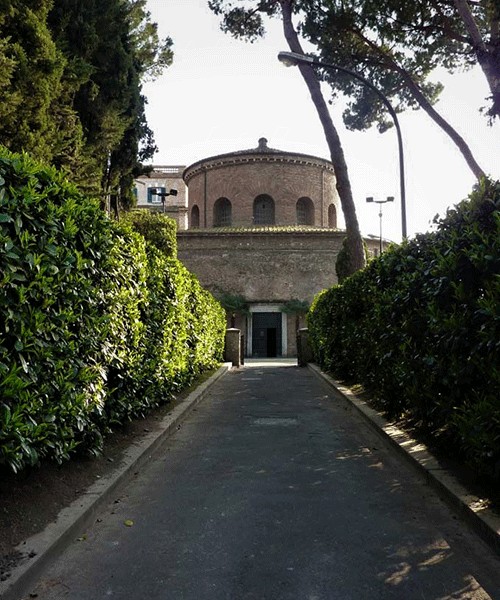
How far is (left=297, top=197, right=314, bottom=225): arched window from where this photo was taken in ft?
129

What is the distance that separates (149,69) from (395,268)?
17501mm

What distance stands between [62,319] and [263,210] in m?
35.9

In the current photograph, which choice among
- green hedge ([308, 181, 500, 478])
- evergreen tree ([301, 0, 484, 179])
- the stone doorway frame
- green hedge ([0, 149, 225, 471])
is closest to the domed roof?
the stone doorway frame

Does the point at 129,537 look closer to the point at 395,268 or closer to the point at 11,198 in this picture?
the point at 11,198

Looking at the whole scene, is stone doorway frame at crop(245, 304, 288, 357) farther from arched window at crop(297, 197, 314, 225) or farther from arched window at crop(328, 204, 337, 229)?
arched window at crop(328, 204, 337, 229)

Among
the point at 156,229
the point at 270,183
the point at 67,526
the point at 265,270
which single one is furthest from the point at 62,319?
the point at 270,183

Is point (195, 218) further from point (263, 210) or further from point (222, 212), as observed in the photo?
point (263, 210)

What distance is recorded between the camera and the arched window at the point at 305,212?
39394mm

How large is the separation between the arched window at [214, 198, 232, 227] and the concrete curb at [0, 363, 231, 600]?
34409 mm

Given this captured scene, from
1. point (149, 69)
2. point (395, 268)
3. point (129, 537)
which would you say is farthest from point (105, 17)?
point (129, 537)

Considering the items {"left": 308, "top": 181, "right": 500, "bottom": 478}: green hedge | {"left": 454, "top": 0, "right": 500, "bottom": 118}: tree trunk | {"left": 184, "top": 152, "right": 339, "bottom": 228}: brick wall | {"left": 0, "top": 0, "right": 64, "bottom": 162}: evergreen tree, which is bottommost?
{"left": 308, "top": 181, "right": 500, "bottom": 478}: green hedge

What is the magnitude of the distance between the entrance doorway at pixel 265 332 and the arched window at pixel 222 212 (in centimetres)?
859

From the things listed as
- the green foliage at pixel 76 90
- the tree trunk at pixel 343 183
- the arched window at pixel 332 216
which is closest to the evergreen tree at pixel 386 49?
the tree trunk at pixel 343 183

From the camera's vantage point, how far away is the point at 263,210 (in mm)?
39312
